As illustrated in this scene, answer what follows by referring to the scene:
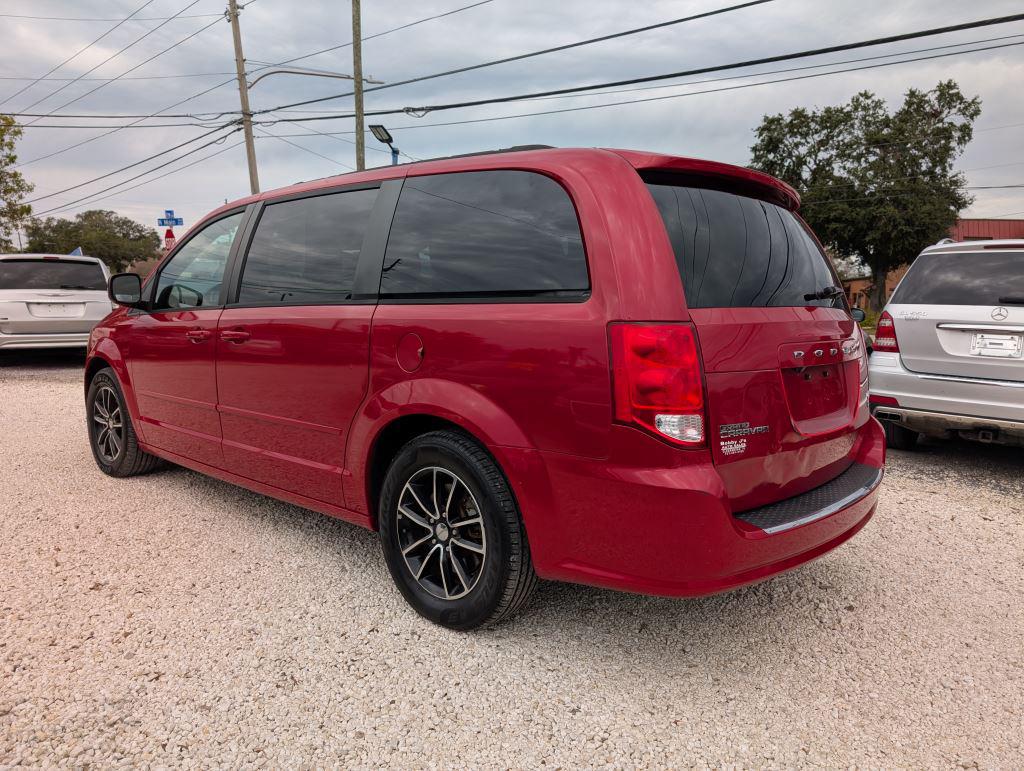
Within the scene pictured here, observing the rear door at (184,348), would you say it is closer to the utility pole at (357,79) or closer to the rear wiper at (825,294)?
the rear wiper at (825,294)

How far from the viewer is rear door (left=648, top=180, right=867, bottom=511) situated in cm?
214

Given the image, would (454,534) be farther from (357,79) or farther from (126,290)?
(357,79)

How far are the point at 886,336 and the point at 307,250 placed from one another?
4.14 m

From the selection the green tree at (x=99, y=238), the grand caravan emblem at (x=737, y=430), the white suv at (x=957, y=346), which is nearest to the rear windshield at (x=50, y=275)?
the white suv at (x=957, y=346)

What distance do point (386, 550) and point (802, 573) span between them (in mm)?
1912

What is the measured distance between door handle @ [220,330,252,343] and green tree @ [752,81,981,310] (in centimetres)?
4223

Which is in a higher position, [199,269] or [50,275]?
[50,275]

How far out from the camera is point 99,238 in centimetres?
8369

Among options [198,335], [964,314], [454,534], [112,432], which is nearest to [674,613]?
[454,534]

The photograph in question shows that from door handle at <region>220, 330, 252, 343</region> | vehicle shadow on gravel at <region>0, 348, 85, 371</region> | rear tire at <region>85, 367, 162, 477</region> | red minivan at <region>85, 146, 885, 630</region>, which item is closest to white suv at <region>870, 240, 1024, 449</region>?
red minivan at <region>85, 146, 885, 630</region>

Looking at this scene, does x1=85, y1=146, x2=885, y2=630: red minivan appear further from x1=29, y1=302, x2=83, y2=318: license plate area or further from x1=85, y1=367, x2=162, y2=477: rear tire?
x1=29, y1=302, x2=83, y2=318: license plate area

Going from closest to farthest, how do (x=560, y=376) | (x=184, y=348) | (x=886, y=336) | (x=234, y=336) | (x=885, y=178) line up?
(x=560, y=376) → (x=234, y=336) → (x=184, y=348) → (x=886, y=336) → (x=885, y=178)

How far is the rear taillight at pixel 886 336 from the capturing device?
5020 millimetres

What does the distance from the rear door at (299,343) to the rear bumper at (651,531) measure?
3.30 ft
